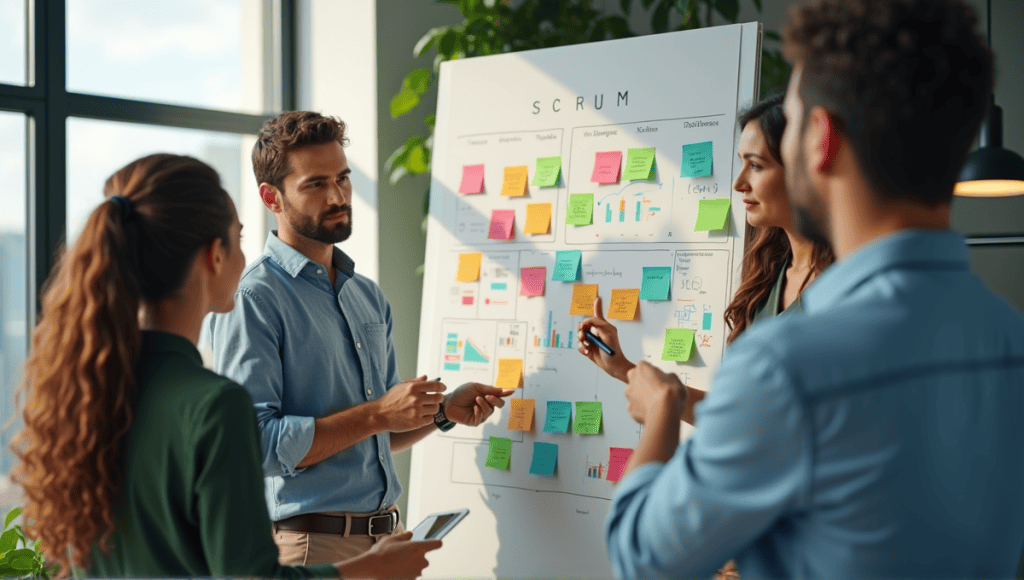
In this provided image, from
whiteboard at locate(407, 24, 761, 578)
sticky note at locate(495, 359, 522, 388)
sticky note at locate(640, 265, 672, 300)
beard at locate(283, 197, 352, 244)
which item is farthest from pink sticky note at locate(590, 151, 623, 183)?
beard at locate(283, 197, 352, 244)

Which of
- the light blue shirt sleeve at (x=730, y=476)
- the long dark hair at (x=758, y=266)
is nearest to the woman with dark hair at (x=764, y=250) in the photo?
the long dark hair at (x=758, y=266)

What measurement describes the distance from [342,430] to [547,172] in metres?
0.97

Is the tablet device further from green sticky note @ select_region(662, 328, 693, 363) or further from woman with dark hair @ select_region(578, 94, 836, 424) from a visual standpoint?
green sticky note @ select_region(662, 328, 693, 363)

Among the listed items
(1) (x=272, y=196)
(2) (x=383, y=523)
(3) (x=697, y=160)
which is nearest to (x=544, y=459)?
(2) (x=383, y=523)

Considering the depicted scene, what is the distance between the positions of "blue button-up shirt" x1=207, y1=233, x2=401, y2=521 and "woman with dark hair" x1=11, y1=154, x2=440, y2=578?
70 centimetres

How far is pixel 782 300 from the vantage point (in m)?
1.77

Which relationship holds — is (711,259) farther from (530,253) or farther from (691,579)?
(691,579)

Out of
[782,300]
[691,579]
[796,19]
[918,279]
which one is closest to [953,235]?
[918,279]

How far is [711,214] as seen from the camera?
205 centimetres

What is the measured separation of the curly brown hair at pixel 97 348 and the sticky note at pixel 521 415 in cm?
130

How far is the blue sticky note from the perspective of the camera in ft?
7.19

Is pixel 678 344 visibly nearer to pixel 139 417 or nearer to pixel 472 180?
pixel 472 180

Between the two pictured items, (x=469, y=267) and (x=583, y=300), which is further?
(x=469, y=267)

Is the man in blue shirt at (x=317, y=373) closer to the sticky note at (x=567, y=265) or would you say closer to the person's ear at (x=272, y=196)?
the person's ear at (x=272, y=196)
